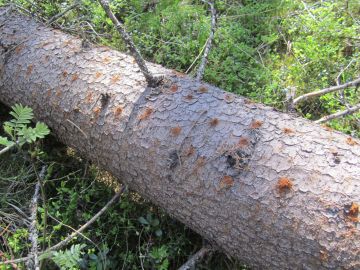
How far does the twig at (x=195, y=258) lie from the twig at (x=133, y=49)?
86 cm

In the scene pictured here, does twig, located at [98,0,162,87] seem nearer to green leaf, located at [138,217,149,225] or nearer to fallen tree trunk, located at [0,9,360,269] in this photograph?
fallen tree trunk, located at [0,9,360,269]

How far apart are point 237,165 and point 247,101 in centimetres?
39

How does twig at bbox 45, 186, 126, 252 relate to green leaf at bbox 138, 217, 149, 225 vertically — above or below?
above

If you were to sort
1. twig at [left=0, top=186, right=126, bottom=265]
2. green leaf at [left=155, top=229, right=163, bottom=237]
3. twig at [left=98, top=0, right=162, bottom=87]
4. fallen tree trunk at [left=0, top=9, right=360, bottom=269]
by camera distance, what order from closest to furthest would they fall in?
fallen tree trunk at [left=0, top=9, right=360, bottom=269] < twig at [left=0, top=186, right=126, bottom=265] < twig at [left=98, top=0, right=162, bottom=87] < green leaf at [left=155, top=229, right=163, bottom=237]

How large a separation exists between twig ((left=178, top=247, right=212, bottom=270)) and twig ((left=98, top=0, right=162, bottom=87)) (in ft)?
2.84

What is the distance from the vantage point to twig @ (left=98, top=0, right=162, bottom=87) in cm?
197

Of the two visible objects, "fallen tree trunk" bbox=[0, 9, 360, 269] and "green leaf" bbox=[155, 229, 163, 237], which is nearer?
"fallen tree trunk" bbox=[0, 9, 360, 269]

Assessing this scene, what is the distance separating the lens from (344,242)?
1400 mm

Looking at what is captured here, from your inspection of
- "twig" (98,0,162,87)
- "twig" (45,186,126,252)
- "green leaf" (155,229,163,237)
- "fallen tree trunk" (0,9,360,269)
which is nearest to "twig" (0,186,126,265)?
"twig" (45,186,126,252)

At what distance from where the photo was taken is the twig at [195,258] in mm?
1978

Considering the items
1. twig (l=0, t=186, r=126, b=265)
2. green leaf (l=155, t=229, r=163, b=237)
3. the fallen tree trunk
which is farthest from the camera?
green leaf (l=155, t=229, r=163, b=237)

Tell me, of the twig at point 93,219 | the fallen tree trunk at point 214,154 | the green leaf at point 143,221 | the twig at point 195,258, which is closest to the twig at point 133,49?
the fallen tree trunk at point 214,154

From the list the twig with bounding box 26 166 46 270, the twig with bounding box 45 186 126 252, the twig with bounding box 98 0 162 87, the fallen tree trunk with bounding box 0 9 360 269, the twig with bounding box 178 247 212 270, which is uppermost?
the twig with bounding box 98 0 162 87

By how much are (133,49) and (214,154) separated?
26.8 inches
